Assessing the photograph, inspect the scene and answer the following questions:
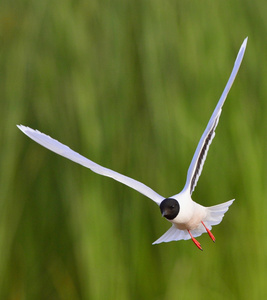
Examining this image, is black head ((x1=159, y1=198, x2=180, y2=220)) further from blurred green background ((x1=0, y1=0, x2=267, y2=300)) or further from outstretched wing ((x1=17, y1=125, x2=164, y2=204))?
blurred green background ((x1=0, y1=0, x2=267, y2=300))

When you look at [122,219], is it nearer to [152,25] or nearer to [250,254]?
[250,254]

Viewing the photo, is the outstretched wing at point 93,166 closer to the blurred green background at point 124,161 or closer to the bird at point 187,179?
the bird at point 187,179

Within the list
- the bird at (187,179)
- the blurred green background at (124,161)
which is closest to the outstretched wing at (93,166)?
the bird at (187,179)

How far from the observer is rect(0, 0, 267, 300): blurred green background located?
1219 millimetres

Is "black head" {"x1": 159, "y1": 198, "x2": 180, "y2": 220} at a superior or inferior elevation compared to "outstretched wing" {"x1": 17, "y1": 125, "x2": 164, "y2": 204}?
inferior

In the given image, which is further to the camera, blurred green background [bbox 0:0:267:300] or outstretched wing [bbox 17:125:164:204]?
blurred green background [bbox 0:0:267:300]

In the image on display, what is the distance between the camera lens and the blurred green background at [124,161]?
1219 millimetres

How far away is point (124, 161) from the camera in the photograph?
1238 mm

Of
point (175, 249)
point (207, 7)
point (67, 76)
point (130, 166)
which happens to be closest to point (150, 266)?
point (175, 249)

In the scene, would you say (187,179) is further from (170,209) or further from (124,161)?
(124,161)

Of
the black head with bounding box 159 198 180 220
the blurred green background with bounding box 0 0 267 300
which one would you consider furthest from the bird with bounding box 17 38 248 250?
the blurred green background with bounding box 0 0 267 300

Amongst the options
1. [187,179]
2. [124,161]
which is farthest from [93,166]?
[124,161]

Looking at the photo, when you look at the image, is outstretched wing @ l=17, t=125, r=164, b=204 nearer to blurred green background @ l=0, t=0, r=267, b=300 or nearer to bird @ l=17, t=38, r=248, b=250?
bird @ l=17, t=38, r=248, b=250

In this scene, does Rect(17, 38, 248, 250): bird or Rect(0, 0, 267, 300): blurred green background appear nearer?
Rect(17, 38, 248, 250): bird
